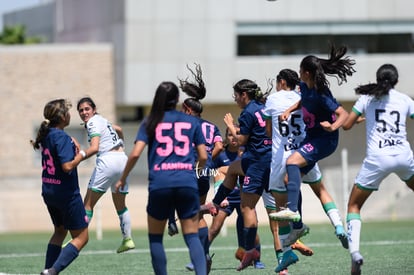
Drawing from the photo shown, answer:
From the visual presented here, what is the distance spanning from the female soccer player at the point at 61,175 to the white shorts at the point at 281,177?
2.27m

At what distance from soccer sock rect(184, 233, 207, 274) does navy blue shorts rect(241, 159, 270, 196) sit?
2.45 metres

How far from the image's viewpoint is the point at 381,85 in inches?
438

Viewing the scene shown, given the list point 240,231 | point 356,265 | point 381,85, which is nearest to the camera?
point 356,265

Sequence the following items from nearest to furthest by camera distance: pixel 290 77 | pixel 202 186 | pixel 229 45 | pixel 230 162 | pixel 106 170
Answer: pixel 290 77 → pixel 202 186 → pixel 106 170 → pixel 230 162 → pixel 229 45

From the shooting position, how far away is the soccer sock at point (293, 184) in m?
12.0

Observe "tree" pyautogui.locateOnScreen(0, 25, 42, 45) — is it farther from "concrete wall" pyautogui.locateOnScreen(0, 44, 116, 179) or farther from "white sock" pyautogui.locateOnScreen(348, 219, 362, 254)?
"white sock" pyautogui.locateOnScreen(348, 219, 362, 254)

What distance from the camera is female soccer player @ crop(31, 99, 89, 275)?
11.4 metres

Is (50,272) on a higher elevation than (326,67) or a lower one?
lower

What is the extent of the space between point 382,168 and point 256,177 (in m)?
2.05

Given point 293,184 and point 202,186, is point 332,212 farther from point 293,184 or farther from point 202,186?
point 202,186

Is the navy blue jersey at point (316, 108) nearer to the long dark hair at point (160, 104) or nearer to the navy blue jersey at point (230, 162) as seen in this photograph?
the long dark hair at point (160, 104)

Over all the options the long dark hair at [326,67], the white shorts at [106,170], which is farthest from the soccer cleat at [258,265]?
the long dark hair at [326,67]

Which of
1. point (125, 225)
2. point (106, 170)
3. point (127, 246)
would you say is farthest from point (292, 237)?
point (106, 170)

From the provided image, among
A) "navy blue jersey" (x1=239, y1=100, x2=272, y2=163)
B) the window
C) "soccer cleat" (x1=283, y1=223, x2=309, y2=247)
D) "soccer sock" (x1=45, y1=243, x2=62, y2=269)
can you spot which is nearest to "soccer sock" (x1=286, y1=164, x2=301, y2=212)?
"soccer cleat" (x1=283, y1=223, x2=309, y2=247)
